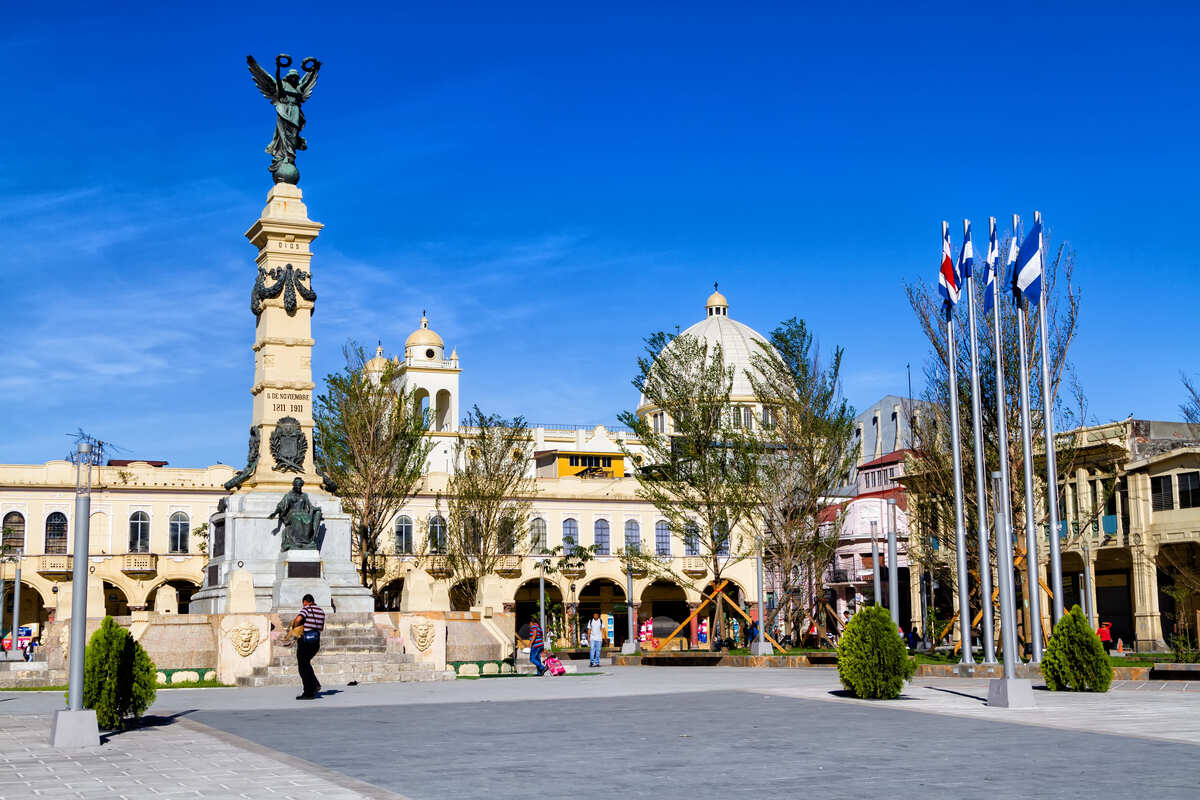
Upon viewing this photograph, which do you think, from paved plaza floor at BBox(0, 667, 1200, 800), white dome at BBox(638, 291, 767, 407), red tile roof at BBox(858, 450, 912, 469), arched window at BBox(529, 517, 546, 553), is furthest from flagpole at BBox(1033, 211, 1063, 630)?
white dome at BBox(638, 291, 767, 407)

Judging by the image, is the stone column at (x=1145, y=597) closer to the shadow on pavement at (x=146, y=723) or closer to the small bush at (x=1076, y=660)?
the small bush at (x=1076, y=660)

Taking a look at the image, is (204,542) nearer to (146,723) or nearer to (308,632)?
(308,632)

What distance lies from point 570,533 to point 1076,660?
50749mm

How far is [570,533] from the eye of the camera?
6938cm

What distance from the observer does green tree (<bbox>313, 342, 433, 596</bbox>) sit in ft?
154

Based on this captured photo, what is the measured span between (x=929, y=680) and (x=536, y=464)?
61.0 metres

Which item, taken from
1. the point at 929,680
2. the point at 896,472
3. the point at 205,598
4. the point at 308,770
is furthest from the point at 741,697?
the point at 896,472

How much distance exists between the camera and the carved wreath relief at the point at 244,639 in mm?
25984

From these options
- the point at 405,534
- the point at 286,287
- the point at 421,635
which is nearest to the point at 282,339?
the point at 286,287

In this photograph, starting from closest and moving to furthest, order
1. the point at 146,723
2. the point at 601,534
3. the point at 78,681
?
1. the point at 78,681
2. the point at 146,723
3. the point at 601,534

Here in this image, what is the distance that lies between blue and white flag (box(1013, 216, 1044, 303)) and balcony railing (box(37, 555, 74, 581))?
47420 mm

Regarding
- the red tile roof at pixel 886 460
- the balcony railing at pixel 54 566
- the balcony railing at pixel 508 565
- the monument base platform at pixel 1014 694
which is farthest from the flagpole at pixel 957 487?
the red tile roof at pixel 886 460

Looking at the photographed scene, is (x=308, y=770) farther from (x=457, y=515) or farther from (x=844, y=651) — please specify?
(x=457, y=515)

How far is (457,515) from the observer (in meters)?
54.2
